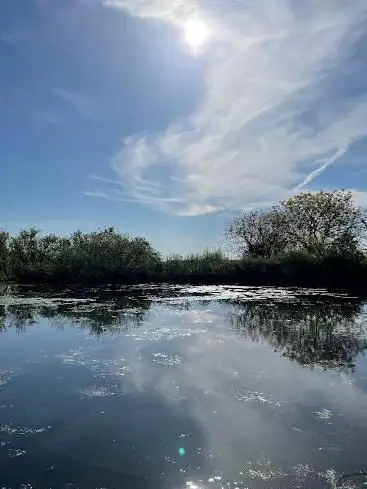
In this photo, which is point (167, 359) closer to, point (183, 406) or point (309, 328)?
point (183, 406)

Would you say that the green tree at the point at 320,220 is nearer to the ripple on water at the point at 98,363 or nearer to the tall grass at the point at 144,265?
the tall grass at the point at 144,265

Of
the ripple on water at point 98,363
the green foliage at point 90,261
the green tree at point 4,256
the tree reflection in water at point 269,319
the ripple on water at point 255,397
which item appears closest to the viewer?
the ripple on water at point 255,397

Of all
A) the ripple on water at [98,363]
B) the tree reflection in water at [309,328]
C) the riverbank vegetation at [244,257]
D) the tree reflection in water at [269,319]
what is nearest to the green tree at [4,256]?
the riverbank vegetation at [244,257]

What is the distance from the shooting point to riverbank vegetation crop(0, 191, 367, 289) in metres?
23.5

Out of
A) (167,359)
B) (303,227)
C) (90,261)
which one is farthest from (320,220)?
(167,359)

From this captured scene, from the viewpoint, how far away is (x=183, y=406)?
507cm

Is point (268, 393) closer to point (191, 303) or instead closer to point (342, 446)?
point (342, 446)

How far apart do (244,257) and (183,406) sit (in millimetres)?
24069

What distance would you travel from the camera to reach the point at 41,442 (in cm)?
405

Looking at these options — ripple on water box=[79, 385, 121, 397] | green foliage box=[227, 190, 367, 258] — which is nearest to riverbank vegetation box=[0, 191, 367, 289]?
green foliage box=[227, 190, 367, 258]

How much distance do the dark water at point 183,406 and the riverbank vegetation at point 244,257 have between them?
13.1 m

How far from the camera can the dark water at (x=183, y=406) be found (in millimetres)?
3506

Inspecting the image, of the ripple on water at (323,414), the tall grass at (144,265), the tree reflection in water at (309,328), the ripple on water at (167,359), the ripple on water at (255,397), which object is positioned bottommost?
the ripple on water at (323,414)

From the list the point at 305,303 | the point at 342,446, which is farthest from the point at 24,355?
the point at 305,303
